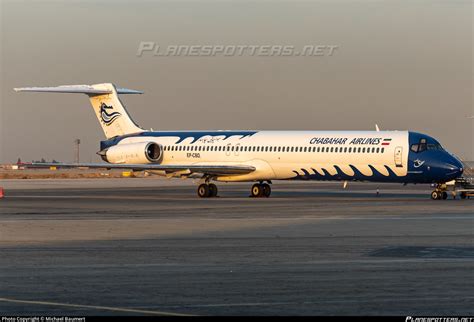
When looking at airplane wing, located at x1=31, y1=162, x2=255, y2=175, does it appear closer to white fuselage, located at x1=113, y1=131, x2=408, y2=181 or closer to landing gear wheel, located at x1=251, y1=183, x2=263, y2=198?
white fuselage, located at x1=113, y1=131, x2=408, y2=181

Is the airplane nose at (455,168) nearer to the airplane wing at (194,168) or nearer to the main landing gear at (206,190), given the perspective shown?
the airplane wing at (194,168)

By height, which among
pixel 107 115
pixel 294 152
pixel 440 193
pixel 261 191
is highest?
pixel 107 115

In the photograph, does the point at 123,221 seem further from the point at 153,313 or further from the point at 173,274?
the point at 153,313

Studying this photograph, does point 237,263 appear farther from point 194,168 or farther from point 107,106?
point 107,106

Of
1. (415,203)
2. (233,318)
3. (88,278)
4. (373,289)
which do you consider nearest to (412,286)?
(373,289)

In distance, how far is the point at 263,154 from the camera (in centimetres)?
4406

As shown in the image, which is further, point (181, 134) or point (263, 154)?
point (181, 134)

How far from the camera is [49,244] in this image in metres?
20.5

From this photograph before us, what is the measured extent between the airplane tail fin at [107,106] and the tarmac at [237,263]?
Answer: 18852 millimetres

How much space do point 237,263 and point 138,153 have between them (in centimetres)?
3062

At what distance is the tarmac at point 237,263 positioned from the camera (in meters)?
12.2
